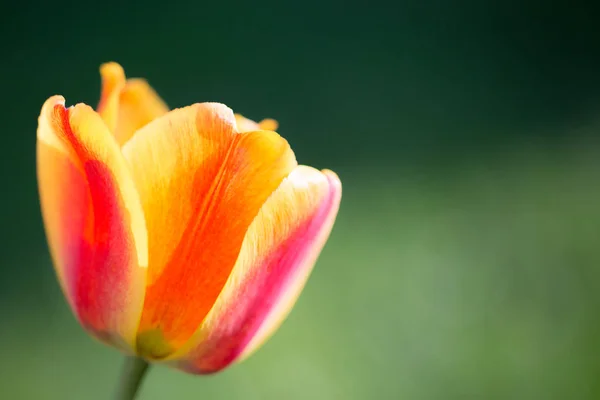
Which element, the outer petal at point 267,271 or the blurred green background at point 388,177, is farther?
the blurred green background at point 388,177

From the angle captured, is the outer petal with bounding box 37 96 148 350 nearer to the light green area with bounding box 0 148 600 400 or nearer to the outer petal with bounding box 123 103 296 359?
the outer petal with bounding box 123 103 296 359

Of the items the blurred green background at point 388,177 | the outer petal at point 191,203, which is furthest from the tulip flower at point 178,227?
the blurred green background at point 388,177

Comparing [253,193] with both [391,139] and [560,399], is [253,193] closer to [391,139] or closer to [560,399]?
[391,139]

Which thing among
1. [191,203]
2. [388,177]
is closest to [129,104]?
[191,203]

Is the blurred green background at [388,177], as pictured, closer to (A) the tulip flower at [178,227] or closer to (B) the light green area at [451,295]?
(B) the light green area at [451,295]

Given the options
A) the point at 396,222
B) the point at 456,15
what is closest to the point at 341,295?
the point at 396,222
